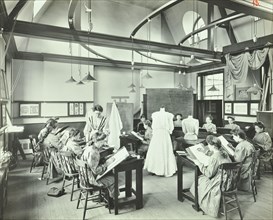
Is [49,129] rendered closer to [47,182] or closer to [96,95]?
[47,182]

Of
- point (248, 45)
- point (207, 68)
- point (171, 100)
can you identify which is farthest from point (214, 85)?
point (248, 45)

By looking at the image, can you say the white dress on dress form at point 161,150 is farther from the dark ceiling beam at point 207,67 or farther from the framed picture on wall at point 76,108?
the dark ceiling beam at point 207,67

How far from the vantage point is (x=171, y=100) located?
30.4 feet

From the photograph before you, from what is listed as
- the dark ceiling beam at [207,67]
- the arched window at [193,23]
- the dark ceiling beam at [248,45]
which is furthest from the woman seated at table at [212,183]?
the arched window at [193,23]

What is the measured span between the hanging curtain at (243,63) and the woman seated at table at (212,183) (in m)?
4.23

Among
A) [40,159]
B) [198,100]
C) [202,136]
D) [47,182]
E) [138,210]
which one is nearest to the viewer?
[138,210]

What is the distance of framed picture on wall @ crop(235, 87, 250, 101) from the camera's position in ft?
23.6

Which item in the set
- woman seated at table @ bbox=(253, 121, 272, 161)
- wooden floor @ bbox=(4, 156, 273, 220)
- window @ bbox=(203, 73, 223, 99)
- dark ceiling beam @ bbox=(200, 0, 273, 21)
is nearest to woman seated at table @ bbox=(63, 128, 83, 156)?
→ wooden floor @ bbox=(4, 156, 273, 220)

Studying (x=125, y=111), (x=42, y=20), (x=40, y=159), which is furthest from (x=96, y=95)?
(x=40, y=159)

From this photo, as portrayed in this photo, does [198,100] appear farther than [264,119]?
Yes

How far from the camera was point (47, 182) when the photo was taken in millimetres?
4359

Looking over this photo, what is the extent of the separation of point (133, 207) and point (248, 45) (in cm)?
570

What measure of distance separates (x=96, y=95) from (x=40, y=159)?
4.00 metres

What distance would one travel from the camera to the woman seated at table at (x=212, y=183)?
115 inches
